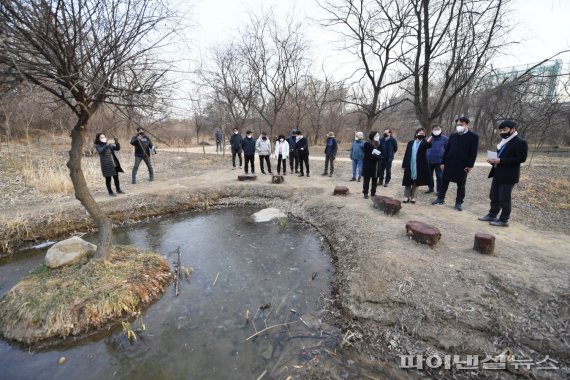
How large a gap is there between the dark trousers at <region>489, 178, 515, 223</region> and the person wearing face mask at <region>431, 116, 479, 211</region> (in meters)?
0.67

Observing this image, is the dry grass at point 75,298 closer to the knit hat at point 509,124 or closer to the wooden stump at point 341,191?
the wooden stump at point 341,191

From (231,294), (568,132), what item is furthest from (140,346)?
(568,132)

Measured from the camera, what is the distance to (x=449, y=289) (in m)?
3.37

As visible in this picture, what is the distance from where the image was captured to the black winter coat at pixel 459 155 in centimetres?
565

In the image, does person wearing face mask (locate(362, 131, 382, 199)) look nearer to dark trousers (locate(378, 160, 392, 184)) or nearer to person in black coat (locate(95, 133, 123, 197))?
dark trousers (locate(378, 160, 392, 184))

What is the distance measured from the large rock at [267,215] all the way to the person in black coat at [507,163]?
4712 mm

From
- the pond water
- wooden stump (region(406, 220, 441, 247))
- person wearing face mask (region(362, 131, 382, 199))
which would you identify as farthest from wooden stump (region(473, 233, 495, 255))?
person wearing face mask (region(362, 131, 382, 199))

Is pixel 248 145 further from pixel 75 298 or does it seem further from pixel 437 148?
pixel 75 298

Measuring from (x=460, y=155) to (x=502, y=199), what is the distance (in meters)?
1.25

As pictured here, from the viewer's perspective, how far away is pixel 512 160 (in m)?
4.68

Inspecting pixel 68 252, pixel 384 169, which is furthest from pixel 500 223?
pixel 68 252

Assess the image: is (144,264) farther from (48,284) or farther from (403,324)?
(403,324)

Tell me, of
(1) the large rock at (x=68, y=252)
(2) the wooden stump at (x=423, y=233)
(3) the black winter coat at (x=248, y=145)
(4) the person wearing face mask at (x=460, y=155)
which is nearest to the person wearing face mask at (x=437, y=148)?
(4) the person wearing face mask at (x=460, y=155)

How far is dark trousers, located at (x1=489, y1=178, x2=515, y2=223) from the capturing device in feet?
16.0
